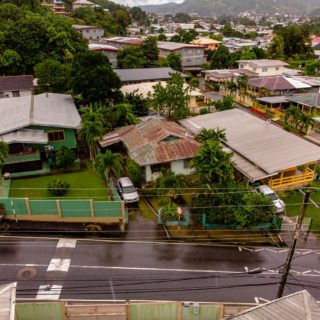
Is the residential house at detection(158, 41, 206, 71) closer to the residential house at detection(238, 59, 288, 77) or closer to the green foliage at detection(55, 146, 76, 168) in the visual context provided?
the residential house at detection(238, 59, 288, 77)

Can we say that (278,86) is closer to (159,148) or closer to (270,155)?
(270,155)

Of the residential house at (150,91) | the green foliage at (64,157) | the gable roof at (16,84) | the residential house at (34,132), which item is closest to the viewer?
the residential house at (34,132)

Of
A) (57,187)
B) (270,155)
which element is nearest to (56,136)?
(57,187)

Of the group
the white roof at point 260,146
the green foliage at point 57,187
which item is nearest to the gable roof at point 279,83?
the white roof at point 260,146

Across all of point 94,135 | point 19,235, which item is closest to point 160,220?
point 19,235

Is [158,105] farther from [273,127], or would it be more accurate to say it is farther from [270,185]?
[270,185]

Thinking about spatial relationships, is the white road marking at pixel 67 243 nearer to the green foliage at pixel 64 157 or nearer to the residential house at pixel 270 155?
the green foliage at pixel 64 157
